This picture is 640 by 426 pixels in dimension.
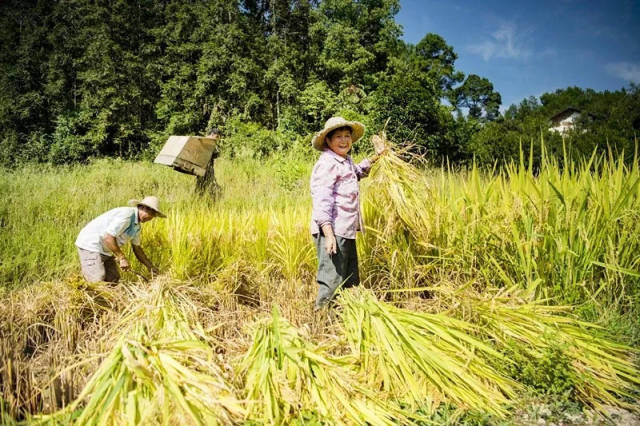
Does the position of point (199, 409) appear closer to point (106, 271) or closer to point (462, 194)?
point (106, 271)

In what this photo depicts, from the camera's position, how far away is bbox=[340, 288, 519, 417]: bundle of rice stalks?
5.54ft

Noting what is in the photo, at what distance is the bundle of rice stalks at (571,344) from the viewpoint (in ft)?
5.72

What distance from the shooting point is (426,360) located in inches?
69.2

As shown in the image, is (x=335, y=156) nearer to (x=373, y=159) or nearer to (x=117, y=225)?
(x=373, y=159)

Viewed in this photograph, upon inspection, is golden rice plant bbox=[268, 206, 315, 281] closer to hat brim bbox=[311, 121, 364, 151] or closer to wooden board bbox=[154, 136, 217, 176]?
hat brim bbox=[311, 121, 364, 151]

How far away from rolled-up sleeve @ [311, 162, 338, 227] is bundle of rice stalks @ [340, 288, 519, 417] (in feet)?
2.04

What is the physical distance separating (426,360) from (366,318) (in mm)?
A: 362

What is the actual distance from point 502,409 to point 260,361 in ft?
3.61

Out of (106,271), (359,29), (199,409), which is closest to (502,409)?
(199,409)

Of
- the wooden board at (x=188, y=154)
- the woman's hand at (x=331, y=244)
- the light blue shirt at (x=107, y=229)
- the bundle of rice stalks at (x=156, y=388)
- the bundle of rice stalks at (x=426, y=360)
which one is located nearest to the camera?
the bundle of rice stalks at (x=156, y=388)

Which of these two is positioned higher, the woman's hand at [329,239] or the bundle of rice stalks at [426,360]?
the woman's hand at [329,239]

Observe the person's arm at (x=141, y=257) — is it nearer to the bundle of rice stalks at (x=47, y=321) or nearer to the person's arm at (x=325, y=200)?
the bundle of rice stalks at (x=47, y=321)

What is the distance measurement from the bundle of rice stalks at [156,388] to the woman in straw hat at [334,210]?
97cm

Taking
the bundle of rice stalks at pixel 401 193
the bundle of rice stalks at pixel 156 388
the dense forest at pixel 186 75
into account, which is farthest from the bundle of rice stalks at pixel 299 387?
the dense forest at pixel 186 75
